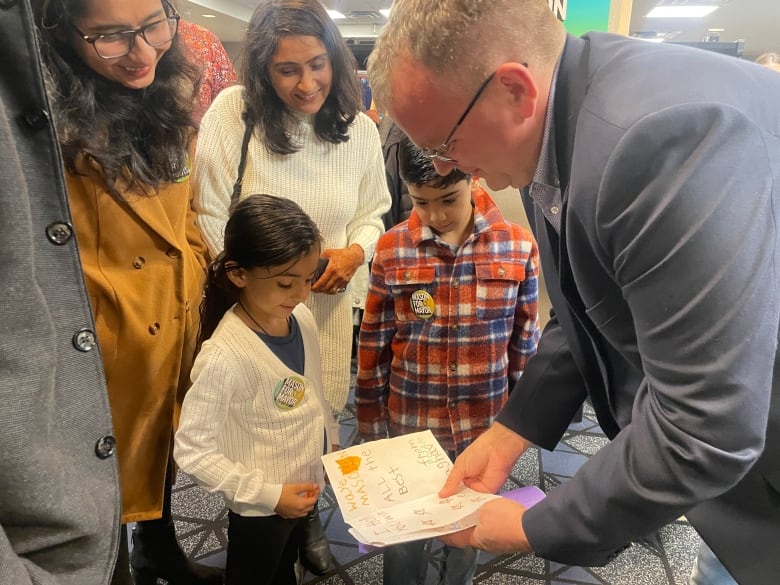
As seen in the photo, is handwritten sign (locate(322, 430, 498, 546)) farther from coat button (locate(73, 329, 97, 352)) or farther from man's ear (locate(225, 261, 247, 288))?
coat button (locate(73, 329, 97, 352))

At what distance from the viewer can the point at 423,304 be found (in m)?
1.62

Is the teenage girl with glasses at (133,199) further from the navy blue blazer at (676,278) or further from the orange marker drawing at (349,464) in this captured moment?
the navy blue blazer at (676,278)

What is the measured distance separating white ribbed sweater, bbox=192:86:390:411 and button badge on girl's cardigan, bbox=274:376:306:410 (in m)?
0.43

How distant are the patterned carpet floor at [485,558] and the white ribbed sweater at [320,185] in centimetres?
58

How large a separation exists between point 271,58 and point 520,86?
1.06 meters

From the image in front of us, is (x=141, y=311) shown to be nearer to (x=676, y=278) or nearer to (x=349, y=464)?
(x=349, y=464)

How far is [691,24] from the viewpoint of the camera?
1142cm

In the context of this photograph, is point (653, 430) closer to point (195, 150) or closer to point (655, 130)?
point (655, 130)

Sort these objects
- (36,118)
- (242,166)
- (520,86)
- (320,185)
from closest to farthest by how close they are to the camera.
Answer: (36,118), (520,86), (242,166), (320,185)

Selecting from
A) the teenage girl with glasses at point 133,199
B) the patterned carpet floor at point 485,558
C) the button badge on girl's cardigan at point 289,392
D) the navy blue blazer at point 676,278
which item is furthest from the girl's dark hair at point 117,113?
the patterned carpet floor at point 485,558

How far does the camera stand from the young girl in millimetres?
1296

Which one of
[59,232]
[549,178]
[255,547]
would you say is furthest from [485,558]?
[59,232]

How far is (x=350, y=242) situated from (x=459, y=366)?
0.57m

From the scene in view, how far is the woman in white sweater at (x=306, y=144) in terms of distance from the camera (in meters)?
1.63
